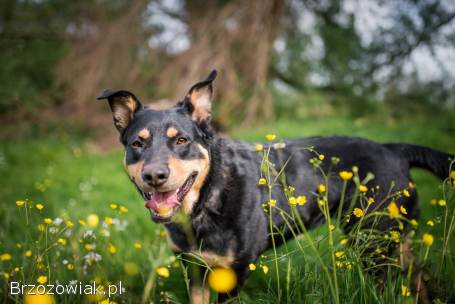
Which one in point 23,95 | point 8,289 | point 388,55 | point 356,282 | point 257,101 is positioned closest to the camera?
point 356,282

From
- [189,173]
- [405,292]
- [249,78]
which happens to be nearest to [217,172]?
[189,173]

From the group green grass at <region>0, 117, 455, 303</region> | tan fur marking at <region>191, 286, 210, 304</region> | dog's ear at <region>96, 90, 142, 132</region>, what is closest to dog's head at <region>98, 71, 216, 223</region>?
dog's ear at <region>96, 90, 142, 132</region>

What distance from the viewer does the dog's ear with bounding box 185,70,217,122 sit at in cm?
295

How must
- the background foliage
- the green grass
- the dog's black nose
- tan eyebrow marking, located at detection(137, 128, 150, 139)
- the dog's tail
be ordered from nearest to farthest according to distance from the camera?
the green grass
the dog's black nose
tan eyebrow marking, located at detection(137, 128, 150, 139)
the dog's tail
the background foliage

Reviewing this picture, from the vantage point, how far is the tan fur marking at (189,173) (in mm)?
2453

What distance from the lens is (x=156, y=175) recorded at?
2348mm

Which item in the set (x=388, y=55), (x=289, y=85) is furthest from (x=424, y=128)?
(x=289, y=85)

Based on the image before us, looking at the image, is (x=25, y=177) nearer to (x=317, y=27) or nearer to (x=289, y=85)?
(x=289, y=85)

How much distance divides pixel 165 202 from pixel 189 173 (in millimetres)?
262

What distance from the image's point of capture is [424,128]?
6520 millimetres

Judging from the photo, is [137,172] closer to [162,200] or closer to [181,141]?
[162,200]

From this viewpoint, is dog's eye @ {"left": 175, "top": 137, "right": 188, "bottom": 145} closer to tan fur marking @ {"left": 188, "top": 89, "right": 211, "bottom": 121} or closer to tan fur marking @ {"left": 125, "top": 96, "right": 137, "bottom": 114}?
tan fur marking @ {"left": 188, "top": 89, "right": 211, "bottom": 121}

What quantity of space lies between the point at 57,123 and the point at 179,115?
9074 millimetres

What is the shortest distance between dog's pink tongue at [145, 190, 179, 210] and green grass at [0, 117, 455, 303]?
0.34 meters
